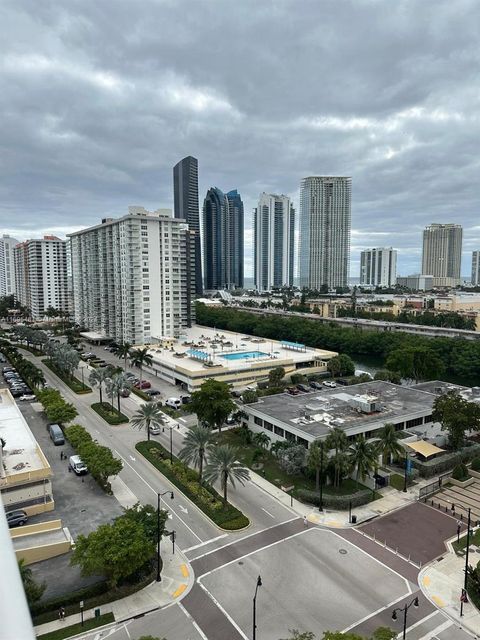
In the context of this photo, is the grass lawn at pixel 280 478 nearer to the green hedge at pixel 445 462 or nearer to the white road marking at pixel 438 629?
the green hedge at pixel 445 462

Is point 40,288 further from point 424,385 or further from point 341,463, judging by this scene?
point 341,463

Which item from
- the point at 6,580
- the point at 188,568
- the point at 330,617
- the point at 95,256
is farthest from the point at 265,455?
the point at 95,256

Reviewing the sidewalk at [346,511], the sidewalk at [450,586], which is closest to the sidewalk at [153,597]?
the sidewalk at [346,511]

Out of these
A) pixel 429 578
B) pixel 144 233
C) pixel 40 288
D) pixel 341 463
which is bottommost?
pixel 429 578

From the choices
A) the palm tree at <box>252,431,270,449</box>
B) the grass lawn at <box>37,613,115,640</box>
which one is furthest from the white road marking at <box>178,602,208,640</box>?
the palm tree at <box>252,431,270,449</box>

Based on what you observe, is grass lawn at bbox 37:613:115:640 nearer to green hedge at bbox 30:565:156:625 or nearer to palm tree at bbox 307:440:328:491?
green hedge at bbox 30:565:156:625

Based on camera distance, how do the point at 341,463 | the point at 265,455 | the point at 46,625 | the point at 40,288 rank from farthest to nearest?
the point at 40,288, the point at 265,455, the point at 341,463, the point at 46,625
